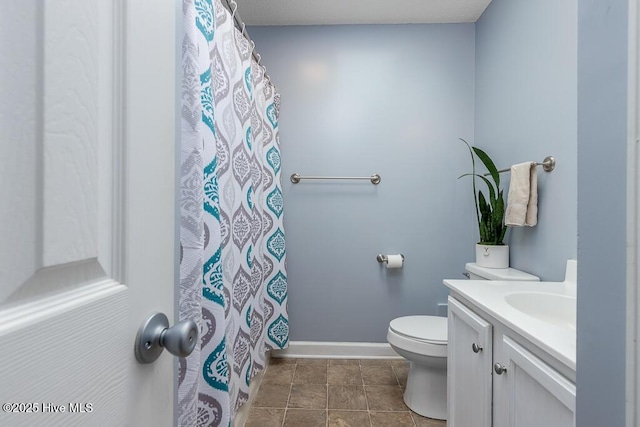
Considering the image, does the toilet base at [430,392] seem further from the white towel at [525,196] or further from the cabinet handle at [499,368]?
the white towel at [525,196]

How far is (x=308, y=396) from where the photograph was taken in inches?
62.9

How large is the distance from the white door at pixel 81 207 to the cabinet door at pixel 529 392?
0.76 metres

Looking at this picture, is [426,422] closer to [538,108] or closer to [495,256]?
[495,256]

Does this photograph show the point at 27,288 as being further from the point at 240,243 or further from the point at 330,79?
the point at 330,79

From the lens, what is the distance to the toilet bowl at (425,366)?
140 cm

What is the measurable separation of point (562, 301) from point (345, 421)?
3.54 ft

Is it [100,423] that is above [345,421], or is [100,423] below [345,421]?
above

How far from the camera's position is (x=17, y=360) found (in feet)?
0.74

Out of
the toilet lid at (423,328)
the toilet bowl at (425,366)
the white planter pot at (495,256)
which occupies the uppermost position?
the white planter pot at (495,256)

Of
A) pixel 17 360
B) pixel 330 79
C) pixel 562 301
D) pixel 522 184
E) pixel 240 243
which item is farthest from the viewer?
pixel 330 79

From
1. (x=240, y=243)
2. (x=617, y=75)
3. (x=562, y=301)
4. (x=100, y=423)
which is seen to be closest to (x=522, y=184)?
(x=562, y=301)

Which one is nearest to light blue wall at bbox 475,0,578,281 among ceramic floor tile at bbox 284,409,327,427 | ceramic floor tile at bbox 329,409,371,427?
ceramic floor tile at bbox 329,409,371,427

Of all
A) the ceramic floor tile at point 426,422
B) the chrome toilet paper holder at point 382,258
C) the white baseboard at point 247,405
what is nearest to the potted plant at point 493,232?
the chrome toilet paper holder at point 382,258

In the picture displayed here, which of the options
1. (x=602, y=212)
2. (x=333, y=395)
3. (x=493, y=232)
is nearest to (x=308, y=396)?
(x=333, y=395)
